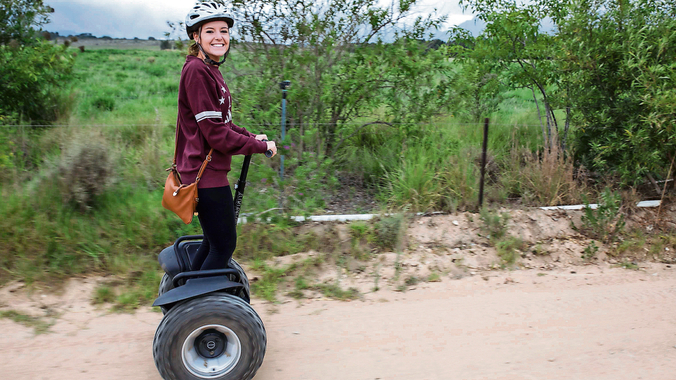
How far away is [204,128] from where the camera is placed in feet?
9.48

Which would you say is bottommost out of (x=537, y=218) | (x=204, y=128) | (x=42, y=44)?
(x=537, y=218)

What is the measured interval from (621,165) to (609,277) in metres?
1.95

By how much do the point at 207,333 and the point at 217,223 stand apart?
2.21ft

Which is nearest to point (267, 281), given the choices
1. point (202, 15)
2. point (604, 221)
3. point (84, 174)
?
point (84, 174)

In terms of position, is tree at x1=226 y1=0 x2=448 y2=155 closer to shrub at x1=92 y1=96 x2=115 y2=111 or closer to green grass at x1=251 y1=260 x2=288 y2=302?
green grass at x1=251 y1=260 x2=288 y2=302

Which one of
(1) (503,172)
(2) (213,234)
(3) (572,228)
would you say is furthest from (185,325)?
(1) (503,172)

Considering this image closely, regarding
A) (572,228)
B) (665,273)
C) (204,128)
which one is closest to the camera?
(204,128)

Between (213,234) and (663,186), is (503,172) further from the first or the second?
(213,234)

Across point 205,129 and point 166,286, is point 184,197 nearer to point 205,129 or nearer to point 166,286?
point 205,129

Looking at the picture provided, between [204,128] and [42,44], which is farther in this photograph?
[42,44]

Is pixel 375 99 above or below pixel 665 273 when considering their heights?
above

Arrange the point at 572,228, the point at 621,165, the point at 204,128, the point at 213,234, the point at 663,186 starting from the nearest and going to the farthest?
the point at 204,128 → the point at 213,234 → the point at 572,228 → the point at 621,165 → the point at 663,186

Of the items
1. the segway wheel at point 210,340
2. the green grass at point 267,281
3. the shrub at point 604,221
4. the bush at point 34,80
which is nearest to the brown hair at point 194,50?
the segway wheel at point 210,340

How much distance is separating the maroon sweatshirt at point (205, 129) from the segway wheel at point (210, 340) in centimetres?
74
